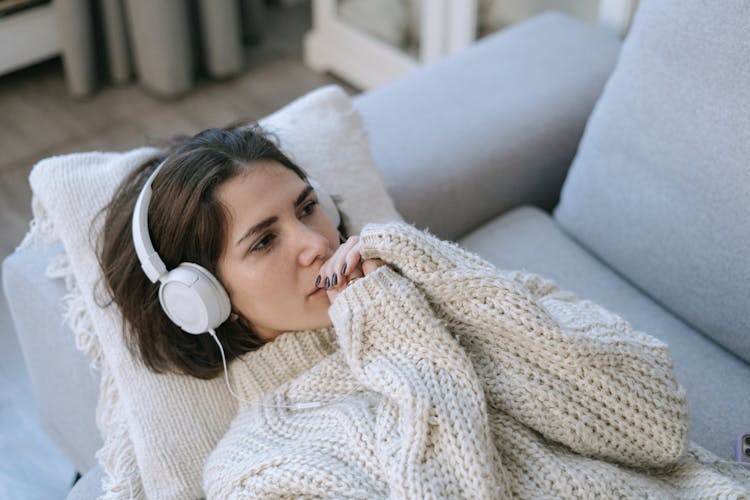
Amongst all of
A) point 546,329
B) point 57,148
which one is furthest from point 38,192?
point 57,148

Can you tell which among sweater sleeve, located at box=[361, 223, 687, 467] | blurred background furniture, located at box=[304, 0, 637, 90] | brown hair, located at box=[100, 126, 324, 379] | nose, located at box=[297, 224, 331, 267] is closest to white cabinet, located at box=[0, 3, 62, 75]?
blurred background furniture, located at box=[304, 0, 637, 90]

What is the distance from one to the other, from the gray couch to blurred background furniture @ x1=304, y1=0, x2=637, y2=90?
45cm

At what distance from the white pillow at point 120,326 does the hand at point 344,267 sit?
0.24 metres

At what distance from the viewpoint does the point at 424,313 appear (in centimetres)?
94

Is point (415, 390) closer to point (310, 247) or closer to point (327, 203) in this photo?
point (310, 247)

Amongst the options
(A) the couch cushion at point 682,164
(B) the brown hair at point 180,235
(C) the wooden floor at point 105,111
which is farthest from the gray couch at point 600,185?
(C) the wooden floor at point 105,111

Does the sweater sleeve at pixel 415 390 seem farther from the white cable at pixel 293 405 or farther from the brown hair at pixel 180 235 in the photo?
the brown hair at pixel 180 235

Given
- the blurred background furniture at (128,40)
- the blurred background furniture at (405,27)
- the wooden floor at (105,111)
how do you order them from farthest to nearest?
the blurred background furniture at (128,40)
the wooden floor at (105,111)
the blurred background furniture at (405,27)

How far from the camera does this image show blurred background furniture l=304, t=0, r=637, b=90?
206 centimetres

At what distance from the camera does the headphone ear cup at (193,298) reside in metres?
1.00

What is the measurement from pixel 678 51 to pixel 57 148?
1825 mm

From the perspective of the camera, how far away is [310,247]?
40.9 inches

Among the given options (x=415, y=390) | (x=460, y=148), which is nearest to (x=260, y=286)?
(x=415, y=390)

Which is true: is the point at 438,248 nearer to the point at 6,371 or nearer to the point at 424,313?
the point at 424,313
